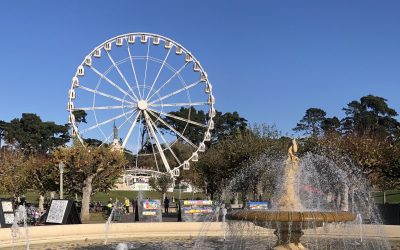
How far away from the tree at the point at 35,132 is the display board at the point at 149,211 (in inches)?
3424

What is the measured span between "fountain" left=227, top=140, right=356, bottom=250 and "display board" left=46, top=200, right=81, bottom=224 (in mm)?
12289

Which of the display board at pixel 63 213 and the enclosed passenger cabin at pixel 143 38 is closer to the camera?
the display board at pixel 63 213

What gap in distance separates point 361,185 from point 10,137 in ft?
→ 285

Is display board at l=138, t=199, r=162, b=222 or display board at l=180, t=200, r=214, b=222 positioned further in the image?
display board at l=180, t=200, r=214, b=222

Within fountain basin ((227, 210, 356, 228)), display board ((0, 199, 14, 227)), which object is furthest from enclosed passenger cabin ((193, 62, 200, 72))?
fountain basin ((227, 210, 356, 228))

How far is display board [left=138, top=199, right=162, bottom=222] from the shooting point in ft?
93.1

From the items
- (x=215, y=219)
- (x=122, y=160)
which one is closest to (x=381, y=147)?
(x=215, y=219)

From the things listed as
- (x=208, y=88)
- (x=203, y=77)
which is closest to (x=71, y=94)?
(x=203, y=77)

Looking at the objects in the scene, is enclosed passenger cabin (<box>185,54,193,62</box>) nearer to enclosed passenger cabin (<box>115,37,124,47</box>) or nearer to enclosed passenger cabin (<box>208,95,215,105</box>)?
enclosed passenger cabin (<box>208,95,215,105</box>)

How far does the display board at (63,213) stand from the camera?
2312 cm

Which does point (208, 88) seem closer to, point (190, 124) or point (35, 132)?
point (190, 124)

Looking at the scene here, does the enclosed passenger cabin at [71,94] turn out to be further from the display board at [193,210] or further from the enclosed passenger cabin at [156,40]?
the display board at [193,210]

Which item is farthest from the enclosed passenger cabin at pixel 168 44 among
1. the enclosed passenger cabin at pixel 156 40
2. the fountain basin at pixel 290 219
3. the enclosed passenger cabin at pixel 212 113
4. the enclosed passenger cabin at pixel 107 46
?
the fountain basin at pixel 290 219

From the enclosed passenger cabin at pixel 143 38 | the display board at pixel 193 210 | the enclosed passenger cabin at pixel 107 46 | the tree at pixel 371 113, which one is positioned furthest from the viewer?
the tree at pixel 371 113
